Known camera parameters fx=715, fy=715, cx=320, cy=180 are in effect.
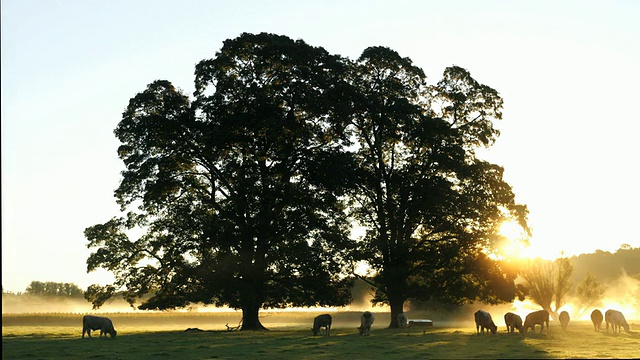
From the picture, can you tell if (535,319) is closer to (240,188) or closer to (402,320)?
(402,320)

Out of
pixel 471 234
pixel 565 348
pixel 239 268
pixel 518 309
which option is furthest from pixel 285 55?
A: pixel 518 309

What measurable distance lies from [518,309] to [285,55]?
63053 mm

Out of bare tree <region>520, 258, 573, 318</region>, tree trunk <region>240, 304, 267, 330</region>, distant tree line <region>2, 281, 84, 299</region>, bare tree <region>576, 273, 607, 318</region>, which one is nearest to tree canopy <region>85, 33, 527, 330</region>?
tree trunk <region>240, 304, 267, 330</region>

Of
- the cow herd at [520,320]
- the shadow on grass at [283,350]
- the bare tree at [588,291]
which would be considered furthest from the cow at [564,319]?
the bare tree at [588,291]

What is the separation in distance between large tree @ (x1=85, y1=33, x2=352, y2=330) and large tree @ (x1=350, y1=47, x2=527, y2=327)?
2.90 metres

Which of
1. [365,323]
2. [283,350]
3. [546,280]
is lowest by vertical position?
[283,350]

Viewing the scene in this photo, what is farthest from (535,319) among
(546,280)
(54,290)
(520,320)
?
(54,290)

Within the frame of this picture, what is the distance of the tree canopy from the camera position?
49375mm

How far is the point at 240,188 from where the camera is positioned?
49.9 metres

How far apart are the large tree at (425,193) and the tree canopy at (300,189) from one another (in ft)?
0.36

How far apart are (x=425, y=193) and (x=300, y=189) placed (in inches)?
354

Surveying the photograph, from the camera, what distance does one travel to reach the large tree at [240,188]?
49.0 m

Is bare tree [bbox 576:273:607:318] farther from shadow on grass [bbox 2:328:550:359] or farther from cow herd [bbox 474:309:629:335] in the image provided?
shadow on grass [bbox 2:328:550:359]

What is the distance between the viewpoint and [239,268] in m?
48.4
